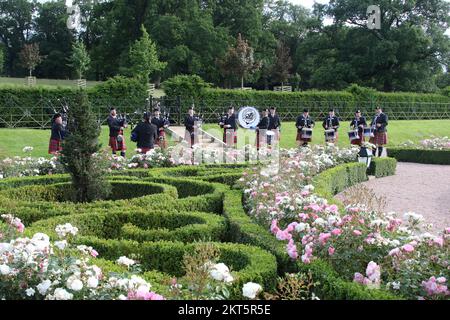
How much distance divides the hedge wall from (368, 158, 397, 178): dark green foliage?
13.7ft

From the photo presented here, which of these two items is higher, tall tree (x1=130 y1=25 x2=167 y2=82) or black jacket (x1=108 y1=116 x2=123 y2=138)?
tall tree (x1=130 y1=25 x2=167 y2=82)

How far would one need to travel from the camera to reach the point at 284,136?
72.7 feet

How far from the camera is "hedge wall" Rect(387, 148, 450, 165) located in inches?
726

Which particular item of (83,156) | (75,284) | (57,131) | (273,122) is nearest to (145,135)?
(57,131)

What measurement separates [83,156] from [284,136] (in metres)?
14.8

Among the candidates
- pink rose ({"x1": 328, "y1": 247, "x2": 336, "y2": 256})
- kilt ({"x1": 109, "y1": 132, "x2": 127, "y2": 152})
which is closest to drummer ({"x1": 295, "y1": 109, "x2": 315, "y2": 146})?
kilt ({"x1": 109, "y1": 132, "x2": 127, "y2": 152})

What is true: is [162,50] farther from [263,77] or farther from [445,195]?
[445,195]

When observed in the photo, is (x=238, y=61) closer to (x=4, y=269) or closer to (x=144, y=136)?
(x=144, y=136)

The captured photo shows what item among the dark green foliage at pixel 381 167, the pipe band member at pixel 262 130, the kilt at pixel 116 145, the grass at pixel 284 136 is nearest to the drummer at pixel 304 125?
the pipe band member at pixel 262 130

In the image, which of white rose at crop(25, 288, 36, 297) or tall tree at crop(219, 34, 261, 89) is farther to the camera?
tall tree at crop(219, 34, 261, 89)

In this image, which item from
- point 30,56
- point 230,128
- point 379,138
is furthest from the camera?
point 30,56

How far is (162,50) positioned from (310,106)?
16.2 metres

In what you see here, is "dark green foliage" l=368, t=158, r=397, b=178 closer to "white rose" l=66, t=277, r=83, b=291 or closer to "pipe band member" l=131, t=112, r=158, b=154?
"pipe band member" l=131, t=112, r=158, b=154

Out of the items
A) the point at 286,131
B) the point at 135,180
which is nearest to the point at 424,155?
the point at 286,131
